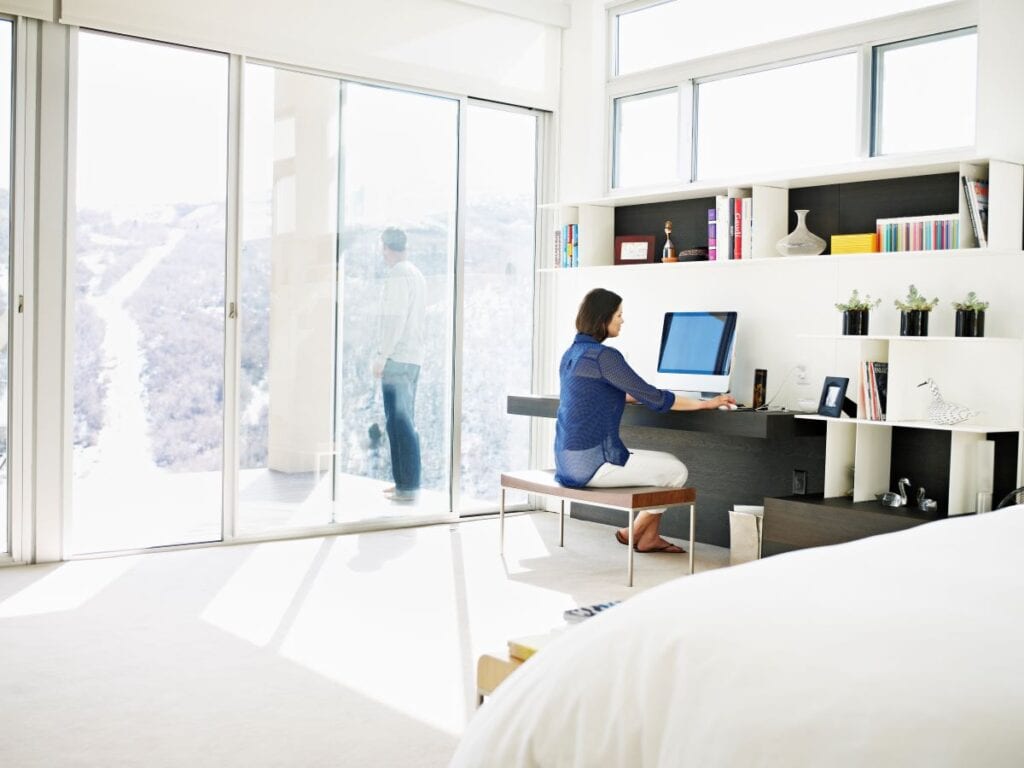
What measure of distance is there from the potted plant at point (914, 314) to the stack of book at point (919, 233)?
181 millimetres

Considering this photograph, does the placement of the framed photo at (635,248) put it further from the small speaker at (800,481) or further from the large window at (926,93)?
the small speaker at (800,481)

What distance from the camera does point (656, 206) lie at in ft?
19.1

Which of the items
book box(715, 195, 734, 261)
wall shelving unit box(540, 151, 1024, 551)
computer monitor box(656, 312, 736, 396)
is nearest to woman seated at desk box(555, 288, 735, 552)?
computer monitor box(656, 312, 736, 396)

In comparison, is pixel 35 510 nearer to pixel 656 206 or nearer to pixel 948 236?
pixel 656 206

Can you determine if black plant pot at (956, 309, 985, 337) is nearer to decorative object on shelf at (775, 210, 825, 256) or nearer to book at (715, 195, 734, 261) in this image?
decorative object on shelf at (775, 210, 825, 256)

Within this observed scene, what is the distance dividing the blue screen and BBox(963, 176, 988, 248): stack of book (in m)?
1.26

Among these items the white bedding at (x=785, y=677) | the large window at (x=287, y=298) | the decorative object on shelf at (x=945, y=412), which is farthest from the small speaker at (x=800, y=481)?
the white bedding at (x=785, y=677)

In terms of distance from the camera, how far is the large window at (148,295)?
4.84 meters

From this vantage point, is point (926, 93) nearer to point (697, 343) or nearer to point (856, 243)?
point (856, 243)

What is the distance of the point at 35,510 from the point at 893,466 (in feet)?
12.3

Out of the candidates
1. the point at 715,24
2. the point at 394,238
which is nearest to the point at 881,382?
the point at 715,24

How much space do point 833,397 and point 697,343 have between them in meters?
0.88

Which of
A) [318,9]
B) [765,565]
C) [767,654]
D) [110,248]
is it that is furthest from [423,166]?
[767,654]

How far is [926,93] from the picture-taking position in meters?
4.67
